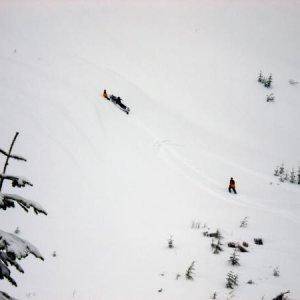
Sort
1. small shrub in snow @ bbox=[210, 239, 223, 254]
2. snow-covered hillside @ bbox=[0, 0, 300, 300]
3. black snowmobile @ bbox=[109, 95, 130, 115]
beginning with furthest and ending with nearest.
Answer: black snowmobile @ bbox=[109, 95, 130, 115] < small shrub in snow @ bbox=[210, 239, 223, 254] < snow-covered hillside @ bbox=[0, 0, 300, 300]

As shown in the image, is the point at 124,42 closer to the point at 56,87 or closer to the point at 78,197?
the point at 56,87

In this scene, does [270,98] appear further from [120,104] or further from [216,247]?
[216,247]

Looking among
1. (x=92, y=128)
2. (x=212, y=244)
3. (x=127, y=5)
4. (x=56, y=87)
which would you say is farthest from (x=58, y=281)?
(x=127, y=5)

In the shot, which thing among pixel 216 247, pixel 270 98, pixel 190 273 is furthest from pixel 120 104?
pixel 190 273

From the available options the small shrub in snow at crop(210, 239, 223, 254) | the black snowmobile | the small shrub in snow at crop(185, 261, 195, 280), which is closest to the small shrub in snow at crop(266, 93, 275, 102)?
the black snowmobile

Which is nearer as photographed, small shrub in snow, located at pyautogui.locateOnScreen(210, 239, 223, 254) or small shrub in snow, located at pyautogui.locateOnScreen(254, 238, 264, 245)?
small shrub in snow, located at pyautogui.locateOnScreen(210, 239, 223, 254)

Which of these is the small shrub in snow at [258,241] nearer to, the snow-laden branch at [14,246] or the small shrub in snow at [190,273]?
the small shrub in snow at [190,273]

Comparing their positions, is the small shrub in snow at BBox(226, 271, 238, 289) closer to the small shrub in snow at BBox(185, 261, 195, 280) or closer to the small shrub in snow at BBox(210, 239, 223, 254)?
the small shrub in snow at BBox(185, 261, 195, 280)

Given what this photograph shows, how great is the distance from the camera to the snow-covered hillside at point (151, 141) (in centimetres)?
910

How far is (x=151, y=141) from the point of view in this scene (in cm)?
1903

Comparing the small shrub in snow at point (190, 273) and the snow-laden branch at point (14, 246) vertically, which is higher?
the small shrub in snow at point (190, 273)

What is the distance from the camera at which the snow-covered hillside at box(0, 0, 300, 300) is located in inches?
358

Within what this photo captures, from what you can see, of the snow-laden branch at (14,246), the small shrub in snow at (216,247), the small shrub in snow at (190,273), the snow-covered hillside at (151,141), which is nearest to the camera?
the snow-laden branch at (14,246)

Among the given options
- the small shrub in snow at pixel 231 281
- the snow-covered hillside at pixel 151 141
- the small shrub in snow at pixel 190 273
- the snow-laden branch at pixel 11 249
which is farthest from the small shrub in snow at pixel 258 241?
the snow-laden branch at pixel 11 249
